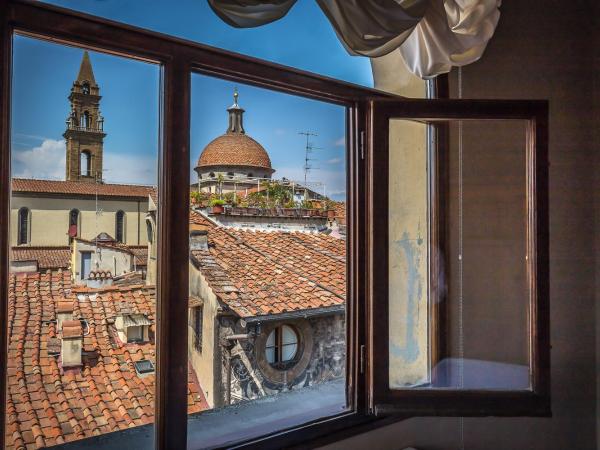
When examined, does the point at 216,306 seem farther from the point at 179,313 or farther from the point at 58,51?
the point at 58,51

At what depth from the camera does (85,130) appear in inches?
50.3

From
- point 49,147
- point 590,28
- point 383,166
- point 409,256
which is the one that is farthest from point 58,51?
point 590,28

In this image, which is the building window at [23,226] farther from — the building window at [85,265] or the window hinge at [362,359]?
the window hinge at [362,359]

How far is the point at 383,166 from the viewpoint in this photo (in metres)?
1.63

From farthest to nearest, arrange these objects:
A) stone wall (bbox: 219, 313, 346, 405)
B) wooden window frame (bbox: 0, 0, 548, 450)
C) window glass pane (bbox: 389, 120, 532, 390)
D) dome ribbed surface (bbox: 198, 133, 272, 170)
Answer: window glass pane (bbox: 389, 120, 532, 390) < stone wall (bbox: 219, 313, 346, 405) < dome ribbed surface (bbox: 198, 133, 272, 170) < wooden window frame (bbox: 0, 0, 548, 450)

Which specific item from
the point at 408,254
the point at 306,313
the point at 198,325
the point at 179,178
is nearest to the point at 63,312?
the point at 198,325

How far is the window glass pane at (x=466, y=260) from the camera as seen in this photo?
1.84m

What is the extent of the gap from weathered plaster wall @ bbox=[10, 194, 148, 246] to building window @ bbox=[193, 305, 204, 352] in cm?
27

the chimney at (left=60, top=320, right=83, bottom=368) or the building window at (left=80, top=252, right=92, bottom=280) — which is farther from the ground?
the building window at (left=80, top=252, right=92, bottom=280)

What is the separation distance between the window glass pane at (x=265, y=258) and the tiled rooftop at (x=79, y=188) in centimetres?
17

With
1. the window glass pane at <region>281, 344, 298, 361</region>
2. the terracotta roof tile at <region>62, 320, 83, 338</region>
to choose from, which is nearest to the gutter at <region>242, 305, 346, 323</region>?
the window glass pane at <region>281, 344, 298, 361</region>

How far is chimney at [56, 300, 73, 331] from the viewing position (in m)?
1.26

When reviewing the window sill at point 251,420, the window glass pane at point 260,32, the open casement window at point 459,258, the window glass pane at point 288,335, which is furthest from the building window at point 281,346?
the window glass pane at point 260,32

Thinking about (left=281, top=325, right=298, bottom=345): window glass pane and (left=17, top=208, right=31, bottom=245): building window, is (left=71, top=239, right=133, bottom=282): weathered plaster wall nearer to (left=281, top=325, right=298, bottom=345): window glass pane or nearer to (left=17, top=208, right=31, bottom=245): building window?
(left=17, top=208, right=31, bottom=245): building window
